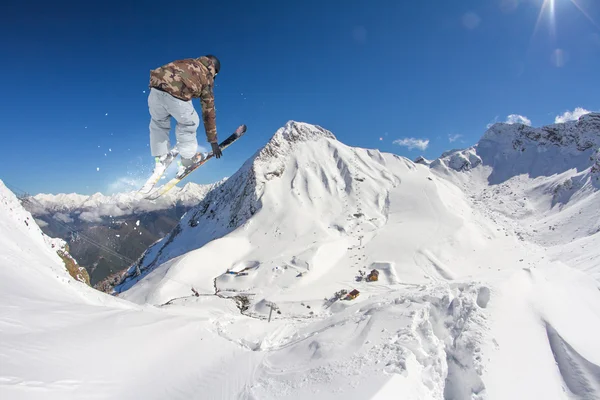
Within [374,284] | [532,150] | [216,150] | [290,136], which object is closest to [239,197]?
[290,136]

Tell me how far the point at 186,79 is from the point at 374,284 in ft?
126

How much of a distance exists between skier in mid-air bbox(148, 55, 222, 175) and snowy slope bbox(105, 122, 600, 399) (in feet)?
23.5

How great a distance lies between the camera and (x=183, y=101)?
27.9 feet

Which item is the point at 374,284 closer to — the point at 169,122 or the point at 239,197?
the point at 169,122

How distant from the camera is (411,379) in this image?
21.8 feet

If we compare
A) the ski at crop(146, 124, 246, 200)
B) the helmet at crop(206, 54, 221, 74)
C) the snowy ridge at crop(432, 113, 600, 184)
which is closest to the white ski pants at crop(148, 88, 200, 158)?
the helmet at crop(206, 54, 221, 74)

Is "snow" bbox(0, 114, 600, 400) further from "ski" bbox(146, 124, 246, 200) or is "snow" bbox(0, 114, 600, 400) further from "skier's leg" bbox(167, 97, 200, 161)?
"skier's leg" bbox(167, 97, 200, 161)

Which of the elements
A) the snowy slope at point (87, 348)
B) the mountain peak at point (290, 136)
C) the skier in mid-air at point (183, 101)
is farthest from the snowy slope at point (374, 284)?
the skier in mid-air at point (183, 101)

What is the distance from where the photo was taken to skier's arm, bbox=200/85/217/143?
8.68m

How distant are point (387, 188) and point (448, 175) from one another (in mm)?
43016

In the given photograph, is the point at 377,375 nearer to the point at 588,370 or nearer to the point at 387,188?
the point at 588,370

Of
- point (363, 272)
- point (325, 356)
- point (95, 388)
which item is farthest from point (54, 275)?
point (363, 272)

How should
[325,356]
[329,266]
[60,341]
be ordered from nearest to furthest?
[60,341]
[325,356]
[329,266]

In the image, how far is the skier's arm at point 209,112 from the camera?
28.5 ft
